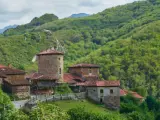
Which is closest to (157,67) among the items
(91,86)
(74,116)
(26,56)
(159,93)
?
(159,93)

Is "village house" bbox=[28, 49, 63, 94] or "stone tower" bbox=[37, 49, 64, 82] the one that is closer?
"village house" bbox=[28, 49, 63, 94]

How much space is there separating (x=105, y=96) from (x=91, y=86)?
2698mm

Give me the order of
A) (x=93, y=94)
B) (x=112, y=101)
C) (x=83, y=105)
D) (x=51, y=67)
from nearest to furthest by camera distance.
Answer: (x=83, y=105) < (x=112, y=101) < (x=93, y=94) < (x=51, y=67)

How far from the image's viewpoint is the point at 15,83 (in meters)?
65.1

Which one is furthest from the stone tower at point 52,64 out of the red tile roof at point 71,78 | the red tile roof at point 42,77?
the red tile roof at point 71,78

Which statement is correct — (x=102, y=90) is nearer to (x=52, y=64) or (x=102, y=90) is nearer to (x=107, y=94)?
(x=107, y=94)

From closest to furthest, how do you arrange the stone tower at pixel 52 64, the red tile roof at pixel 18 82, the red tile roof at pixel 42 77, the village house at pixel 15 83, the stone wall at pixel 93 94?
1. the village house at pixel 15 83
2. the red tile roof at pixel 18 82
3. the stone wall at pixel 93 94
4. the red tile roof at pixel 42 77
5. the stone tower at pixel 52 64

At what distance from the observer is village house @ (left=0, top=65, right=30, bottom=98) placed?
64.7 m

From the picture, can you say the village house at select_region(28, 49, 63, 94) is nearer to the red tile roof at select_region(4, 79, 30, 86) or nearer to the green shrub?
the red tile roof at select_region(4, 79, 30, 86)

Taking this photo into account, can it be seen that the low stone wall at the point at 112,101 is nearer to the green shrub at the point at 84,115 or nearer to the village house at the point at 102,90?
the village house at the point at 102,90

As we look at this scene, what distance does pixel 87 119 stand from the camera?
52.9 m

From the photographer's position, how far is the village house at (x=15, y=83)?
212 ft

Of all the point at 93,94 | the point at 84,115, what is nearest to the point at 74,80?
the point at 93,94

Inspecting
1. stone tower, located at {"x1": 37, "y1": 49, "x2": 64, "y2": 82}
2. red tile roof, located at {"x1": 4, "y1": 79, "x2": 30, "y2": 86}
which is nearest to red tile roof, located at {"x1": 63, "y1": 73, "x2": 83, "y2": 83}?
stone tower, located at {"x1": 37, "y1": 49, "x2": 64, "y2": 82}
